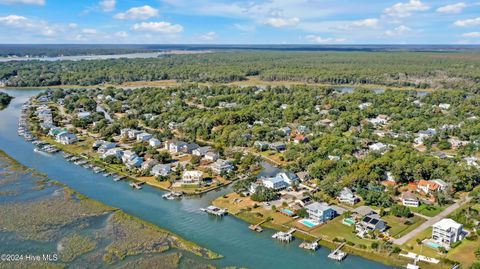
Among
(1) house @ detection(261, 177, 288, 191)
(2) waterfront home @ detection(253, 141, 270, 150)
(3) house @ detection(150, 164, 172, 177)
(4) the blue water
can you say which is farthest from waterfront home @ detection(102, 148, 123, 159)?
(1) house @ detection(261, 177, 288, 191)

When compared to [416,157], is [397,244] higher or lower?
lower

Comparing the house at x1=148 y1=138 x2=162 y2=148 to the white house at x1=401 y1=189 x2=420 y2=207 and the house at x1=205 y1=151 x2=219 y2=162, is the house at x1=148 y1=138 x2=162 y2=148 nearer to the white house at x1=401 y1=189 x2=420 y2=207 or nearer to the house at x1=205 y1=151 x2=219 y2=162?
the house at x1=205 y1=151 x2=219 y2=162

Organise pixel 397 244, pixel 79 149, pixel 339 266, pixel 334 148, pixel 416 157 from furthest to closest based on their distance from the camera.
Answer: pixel 79 149 < pixel 334 148 < pixel 416 157 < pixel 397 244 < pixel 339 266

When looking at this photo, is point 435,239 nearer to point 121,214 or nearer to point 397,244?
point 397,244

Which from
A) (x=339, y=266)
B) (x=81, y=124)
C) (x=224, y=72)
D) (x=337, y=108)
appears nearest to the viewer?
(x=339, y=266)

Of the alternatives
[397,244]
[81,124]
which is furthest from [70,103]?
[397,244]

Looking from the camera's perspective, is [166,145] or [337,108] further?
[337,108]
